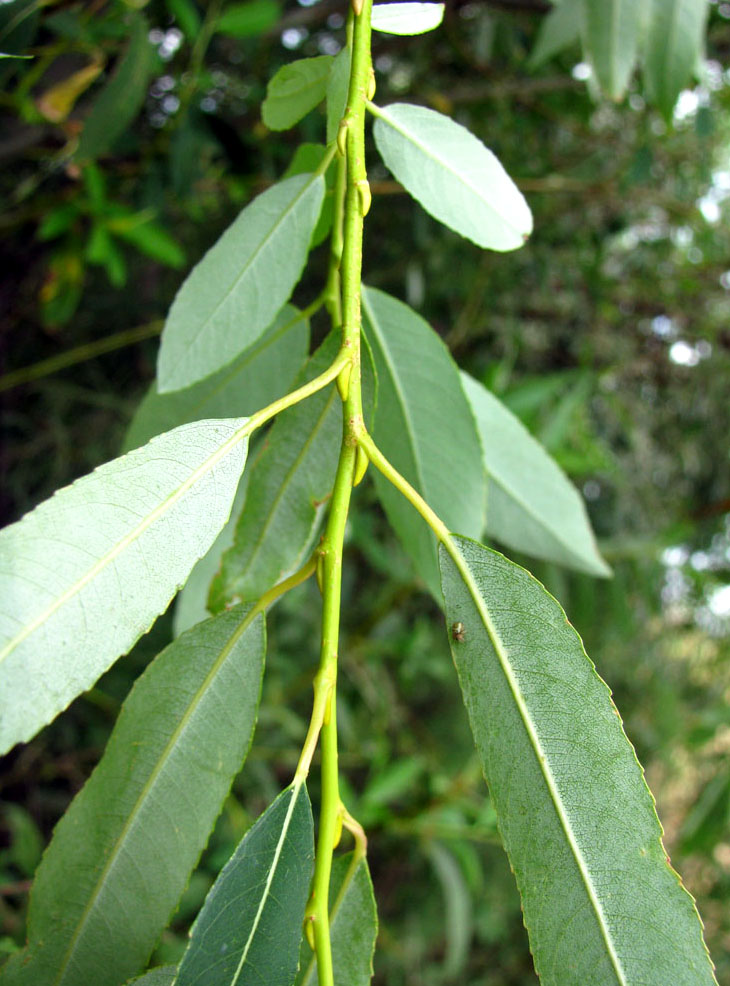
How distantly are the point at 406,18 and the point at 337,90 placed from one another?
4cm

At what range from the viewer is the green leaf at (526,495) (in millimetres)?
501

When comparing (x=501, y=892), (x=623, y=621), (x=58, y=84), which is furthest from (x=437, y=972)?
(x=58, y=84)

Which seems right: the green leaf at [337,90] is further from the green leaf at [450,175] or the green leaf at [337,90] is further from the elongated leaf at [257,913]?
the elongated leaf at [257,913]

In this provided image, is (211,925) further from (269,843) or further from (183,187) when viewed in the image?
(183,187)

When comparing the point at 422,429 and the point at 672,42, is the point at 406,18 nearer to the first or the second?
the point at 422,429

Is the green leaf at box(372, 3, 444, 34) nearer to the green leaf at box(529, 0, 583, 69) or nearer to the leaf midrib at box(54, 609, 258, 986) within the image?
the leaf midrib at box(54, 609, 258, 986)

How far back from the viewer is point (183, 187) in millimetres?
767

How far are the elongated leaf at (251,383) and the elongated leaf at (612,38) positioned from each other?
299 millimetres

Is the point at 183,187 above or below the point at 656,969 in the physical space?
above

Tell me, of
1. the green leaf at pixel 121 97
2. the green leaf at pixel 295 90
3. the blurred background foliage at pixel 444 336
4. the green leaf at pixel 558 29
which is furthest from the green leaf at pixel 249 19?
the green leaf at pixel 295 90

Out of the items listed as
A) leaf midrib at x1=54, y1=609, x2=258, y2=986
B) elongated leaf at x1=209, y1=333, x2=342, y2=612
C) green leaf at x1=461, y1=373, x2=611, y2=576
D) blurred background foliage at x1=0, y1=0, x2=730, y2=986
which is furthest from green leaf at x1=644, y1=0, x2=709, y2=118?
leaf midrib at x1=54, y1=609, x2=258, y2=986

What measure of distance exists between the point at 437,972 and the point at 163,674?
55.6 inches

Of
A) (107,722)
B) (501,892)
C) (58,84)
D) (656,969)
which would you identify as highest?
(58,84)

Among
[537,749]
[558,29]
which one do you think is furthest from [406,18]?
[558,29]
